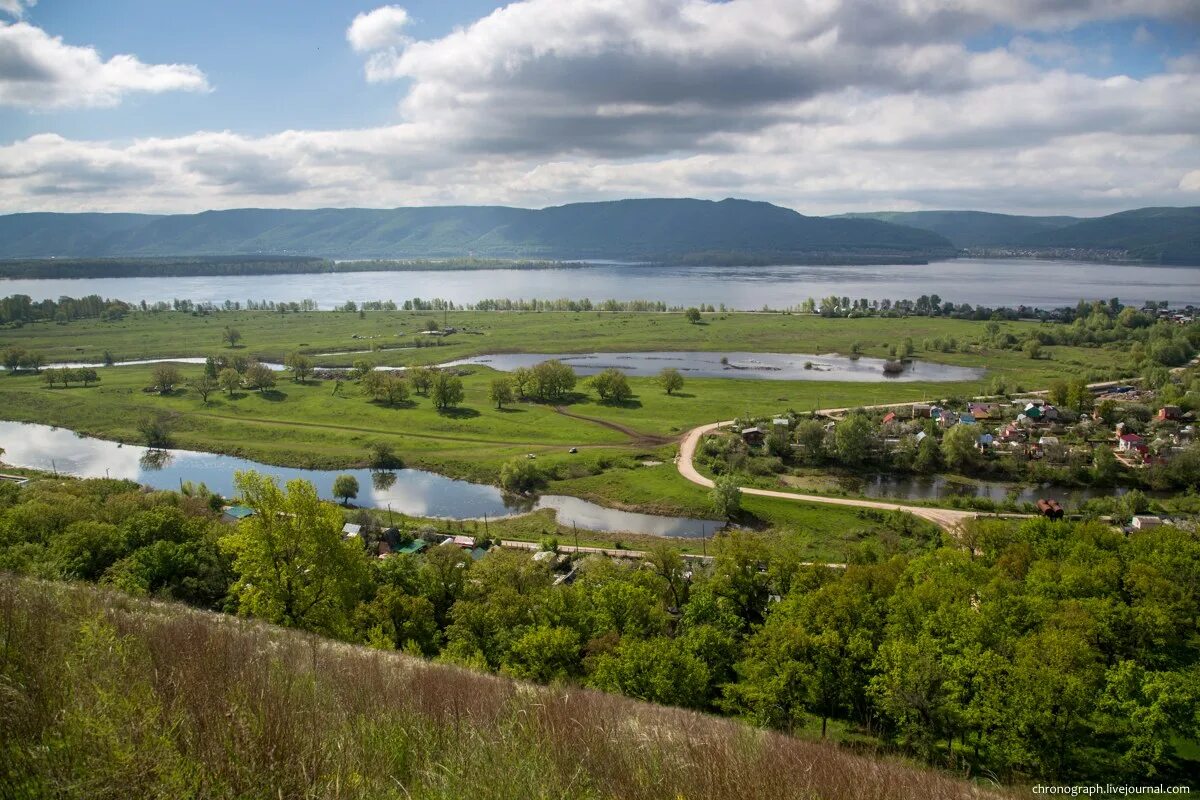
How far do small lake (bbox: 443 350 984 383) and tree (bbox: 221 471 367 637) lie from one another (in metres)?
69.8

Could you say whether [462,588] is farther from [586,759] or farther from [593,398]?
[593,398]

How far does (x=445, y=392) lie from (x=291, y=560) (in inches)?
1940

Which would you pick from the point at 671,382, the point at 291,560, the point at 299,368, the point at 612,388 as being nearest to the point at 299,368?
the point at 299,368

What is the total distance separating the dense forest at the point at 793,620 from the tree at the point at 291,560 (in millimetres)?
63

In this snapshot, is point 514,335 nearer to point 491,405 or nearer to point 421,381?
point 421,381

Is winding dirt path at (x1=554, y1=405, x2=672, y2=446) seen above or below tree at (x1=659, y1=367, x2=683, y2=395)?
below

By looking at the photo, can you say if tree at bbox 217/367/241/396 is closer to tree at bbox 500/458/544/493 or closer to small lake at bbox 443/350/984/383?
small lake at bbox 443/350/984/383

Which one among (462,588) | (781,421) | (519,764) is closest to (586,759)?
(519,764)

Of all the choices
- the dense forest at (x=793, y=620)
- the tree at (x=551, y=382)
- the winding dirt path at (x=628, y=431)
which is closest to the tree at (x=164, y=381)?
the tree at (x=551, y=382)

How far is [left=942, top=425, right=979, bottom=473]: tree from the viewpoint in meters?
51.4

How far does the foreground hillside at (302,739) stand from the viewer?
622cm

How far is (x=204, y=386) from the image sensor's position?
76125mm

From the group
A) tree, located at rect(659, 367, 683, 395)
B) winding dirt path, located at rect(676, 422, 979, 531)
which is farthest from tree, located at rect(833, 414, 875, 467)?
tree, located at rect(659, 367, 683, 395)

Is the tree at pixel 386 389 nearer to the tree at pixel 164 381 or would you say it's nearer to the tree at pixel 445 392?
the tree at pixel 445 392
